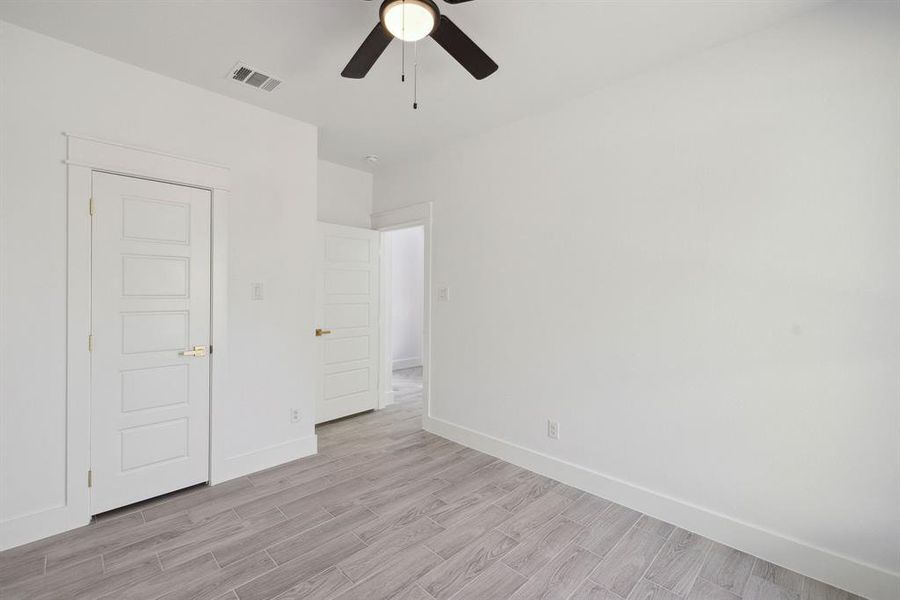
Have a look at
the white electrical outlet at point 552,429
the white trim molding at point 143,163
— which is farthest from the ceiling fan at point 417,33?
the white electrical outlet at point 552,429

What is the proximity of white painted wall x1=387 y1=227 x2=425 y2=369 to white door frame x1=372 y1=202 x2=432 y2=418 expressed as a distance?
247 centimetres

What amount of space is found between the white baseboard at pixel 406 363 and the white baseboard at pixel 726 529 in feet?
13.7

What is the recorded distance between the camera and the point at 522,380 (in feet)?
11.0

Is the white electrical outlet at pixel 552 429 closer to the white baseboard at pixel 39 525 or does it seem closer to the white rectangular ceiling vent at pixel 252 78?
the white baseboard at pixel 39 525

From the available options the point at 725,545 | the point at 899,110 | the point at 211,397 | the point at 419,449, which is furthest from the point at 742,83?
the point at 211,397

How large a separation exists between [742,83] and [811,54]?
30 cm

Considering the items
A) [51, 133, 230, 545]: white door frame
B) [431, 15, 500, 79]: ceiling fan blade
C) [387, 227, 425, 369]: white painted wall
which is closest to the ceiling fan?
[431, 15, 500, 79]: ceiling fan blade

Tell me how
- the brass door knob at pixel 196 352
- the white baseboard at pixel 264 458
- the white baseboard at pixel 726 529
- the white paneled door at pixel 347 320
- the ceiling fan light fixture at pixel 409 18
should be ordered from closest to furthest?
the ceiling fan light fixture at pixel 409 18 → the white baseboard at pixel 726 529 → the brass door knob at pixel 196 352 → the white baseboard at pixel 264 458 → the white paneled door at pixel 347 320

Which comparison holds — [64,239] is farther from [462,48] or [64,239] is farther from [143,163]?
[462,48]

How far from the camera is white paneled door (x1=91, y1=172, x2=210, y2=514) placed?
8.29 feet

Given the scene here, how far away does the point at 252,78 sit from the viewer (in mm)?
2760

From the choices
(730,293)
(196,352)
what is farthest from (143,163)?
(730,293)

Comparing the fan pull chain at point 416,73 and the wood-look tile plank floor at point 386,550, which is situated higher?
the fan pull chain at point 416,73

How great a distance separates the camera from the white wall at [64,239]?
7.34ft
